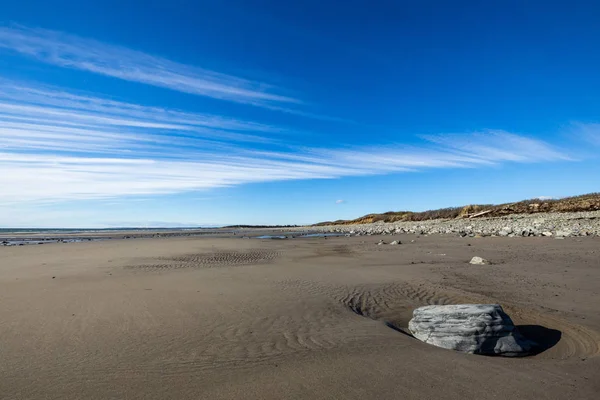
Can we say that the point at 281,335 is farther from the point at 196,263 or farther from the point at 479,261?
the point at 196,263

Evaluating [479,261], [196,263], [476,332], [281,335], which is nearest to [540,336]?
[476,332]

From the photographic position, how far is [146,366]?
159 inches

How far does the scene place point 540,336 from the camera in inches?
214

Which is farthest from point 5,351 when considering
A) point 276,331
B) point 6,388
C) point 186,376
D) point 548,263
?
point 548,263

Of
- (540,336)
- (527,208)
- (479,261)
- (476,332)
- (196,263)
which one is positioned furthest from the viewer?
(527,208)

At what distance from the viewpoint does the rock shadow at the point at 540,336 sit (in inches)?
194

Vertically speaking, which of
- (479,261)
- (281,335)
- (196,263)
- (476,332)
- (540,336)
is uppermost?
(196,263)

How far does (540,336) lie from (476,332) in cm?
159

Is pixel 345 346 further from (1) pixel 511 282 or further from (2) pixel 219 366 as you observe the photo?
(1) pixel 511 282

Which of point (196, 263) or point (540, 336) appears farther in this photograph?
point (196, 263)

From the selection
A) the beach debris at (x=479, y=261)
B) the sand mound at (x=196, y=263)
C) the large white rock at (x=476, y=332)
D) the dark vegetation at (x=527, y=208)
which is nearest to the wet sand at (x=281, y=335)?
the large white rock at (x=476, y=332)

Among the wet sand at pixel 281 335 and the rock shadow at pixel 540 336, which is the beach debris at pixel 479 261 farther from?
the rock shadow at pixel 540 336

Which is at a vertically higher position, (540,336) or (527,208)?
(527,208)

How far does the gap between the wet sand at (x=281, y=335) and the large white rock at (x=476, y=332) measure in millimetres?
208
